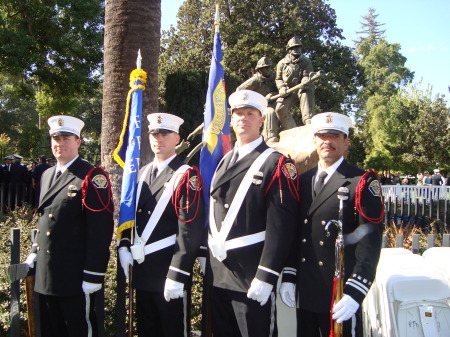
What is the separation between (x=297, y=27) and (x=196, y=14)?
607 cm

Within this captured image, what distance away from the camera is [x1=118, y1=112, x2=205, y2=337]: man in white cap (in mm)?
3000

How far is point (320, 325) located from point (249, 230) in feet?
2.39

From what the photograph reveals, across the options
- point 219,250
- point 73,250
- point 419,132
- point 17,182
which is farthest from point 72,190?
point 419,132

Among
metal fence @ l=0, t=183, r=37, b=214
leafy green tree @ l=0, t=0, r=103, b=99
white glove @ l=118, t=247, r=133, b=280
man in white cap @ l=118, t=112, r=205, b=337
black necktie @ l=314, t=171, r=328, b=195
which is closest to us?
black necktie @ l=314, t=171, r=328, b=195

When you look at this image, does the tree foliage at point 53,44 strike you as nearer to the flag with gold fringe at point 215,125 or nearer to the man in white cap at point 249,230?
the flag with gold fringe at point 215,125

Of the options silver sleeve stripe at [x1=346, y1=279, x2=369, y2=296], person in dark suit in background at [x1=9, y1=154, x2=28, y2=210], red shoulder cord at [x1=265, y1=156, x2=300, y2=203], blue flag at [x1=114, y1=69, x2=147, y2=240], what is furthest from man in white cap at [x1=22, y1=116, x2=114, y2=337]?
person in dark suit in background at [x1=9, y1=154, x2=28, y2=210]

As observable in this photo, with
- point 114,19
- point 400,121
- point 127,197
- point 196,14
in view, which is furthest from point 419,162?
point 127,197

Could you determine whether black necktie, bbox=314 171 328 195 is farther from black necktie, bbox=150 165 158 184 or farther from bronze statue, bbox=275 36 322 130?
bronze statue, bbox=275 36 322 130

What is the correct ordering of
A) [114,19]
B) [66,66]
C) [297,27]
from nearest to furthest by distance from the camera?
[114,19], [66,66], [297,27]

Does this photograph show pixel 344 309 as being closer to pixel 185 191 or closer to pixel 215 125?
pixel 185 191

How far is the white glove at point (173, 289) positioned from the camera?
9.57 feet

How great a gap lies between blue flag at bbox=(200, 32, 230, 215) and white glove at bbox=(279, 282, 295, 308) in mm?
1171

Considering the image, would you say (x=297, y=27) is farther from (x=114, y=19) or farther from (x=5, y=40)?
(x=114, y=19)

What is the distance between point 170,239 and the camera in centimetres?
320
